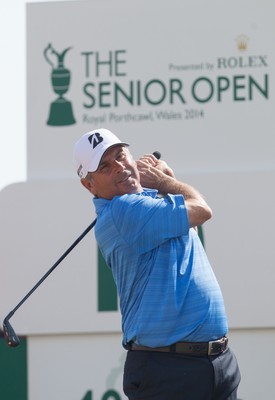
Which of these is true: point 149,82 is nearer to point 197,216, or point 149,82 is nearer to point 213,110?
point 213,110

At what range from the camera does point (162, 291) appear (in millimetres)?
3363

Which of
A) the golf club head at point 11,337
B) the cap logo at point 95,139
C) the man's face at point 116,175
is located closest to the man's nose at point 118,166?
the man's face at point 116,175

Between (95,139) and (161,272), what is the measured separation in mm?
581

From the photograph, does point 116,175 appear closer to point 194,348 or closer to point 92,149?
point 92,149

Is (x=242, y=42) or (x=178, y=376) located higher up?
(x=242, y=42)

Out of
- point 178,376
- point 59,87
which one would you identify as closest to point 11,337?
point 178,376

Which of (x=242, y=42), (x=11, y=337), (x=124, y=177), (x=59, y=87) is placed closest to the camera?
(x=124, y=177)

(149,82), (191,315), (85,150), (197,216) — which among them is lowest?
(191,315)

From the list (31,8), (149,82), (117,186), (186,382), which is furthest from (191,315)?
(31,8)

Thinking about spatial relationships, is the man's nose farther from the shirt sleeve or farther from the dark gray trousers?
the dark gray trousers

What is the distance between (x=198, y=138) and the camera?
5402mm

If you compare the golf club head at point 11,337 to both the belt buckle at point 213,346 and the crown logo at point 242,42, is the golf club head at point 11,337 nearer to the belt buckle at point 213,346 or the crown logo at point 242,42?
the belt buckle at point 213,346

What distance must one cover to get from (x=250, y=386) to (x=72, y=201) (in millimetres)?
1456

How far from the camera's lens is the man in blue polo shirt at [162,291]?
335 centimetres
